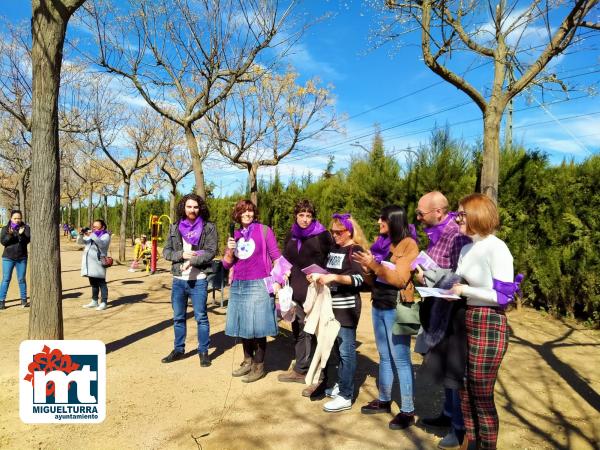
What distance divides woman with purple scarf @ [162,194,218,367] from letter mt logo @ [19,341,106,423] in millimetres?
1116

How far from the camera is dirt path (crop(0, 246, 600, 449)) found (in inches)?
121

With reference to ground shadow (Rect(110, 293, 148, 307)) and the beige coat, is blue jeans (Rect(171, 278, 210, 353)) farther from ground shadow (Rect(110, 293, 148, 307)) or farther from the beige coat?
ground shadow (Rect(110, 293, 148, 307))

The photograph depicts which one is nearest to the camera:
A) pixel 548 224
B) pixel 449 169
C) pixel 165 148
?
pixel 548 224

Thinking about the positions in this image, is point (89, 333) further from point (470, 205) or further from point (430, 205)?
point (470, 205)

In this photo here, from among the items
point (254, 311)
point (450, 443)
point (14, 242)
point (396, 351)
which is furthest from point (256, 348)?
point (14, 242)

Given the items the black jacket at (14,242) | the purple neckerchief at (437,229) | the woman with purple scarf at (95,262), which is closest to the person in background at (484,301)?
the purple neckerchief at (437,229)

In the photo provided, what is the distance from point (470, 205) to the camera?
103 inches

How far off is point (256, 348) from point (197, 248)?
128 centimetres

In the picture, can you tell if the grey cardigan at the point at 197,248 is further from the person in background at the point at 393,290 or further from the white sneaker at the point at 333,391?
the person in background at the point at 393,290

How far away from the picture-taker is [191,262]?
176 inches

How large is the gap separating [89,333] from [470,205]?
5.41 m

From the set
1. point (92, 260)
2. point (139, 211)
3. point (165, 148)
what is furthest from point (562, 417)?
point (139, 211)

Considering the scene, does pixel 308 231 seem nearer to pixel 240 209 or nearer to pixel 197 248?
pixel 240 209

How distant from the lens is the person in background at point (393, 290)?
119 inches
